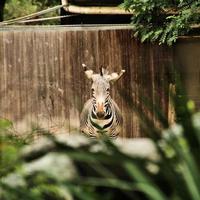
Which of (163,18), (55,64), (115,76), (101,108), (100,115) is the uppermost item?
(163,18)

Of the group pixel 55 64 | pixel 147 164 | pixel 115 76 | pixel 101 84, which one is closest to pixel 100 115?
pixel 101 84

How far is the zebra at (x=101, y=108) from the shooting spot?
11.0 meters

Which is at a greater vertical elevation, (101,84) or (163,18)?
(163,18)

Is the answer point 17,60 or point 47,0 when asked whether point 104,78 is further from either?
point 47,0

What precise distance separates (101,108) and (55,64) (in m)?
0.99

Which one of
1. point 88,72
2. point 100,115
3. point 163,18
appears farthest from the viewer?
point 100,115

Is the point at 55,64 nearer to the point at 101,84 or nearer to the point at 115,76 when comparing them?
the point at 101,84

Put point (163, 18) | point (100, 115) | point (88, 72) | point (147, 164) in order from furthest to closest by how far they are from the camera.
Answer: point (100, 115) → point (88, 72) → point (163, 18) → point (147, 164)

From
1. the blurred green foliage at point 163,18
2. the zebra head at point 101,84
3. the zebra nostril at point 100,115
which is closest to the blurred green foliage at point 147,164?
the blurred green foliage at point 163,18

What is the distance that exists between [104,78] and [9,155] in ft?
20.9

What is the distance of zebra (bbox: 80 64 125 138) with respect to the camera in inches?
433

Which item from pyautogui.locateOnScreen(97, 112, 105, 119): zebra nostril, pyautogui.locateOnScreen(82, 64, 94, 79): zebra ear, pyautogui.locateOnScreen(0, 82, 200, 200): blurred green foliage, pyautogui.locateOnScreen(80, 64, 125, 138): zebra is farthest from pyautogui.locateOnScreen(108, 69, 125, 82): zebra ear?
pyautogui.locateOnScreen(0, 82, 200, 200): blurred green foliage

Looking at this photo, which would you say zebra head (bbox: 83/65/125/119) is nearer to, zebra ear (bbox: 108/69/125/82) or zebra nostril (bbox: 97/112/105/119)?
zebra ear (bbox: 108/69/125/82)

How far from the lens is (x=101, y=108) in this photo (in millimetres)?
11062
